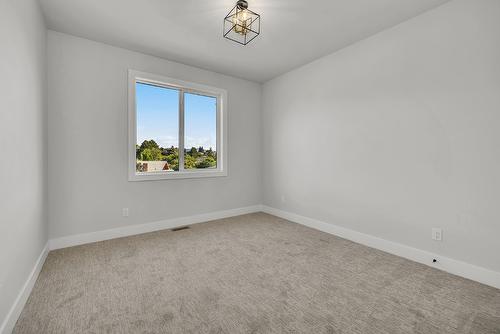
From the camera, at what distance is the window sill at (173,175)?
11.1 feet

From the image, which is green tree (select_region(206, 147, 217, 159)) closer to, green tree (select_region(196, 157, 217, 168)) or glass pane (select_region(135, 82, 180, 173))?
green tree (select_region(196, 157, 217, 168))

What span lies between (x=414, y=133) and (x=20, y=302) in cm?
380

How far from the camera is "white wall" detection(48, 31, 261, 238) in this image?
2.84m

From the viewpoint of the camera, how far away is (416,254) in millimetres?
2531

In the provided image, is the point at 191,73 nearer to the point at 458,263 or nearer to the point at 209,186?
the point at 209,186

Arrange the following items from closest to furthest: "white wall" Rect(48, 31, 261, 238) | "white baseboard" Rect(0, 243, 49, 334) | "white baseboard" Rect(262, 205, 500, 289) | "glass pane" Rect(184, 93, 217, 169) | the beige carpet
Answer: "white baseboard" Rect(0, 243, 49, 334) → the beige carpet → "white baseboard" Rect(262, 205, 500, 289) → "white wall" Rect(48, 31, 261, 238) → "glass pane" Rect(184, 93, 217, 169)

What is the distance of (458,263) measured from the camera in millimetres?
2252

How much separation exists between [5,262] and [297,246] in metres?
2.64

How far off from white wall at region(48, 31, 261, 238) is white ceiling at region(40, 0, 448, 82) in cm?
23

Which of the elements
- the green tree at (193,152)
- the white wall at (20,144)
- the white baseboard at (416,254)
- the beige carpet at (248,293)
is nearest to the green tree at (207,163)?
the green tree at (193,152)

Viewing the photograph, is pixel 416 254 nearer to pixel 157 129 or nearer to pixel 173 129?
pixel 173 129

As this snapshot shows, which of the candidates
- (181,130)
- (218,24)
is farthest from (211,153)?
(218,24)

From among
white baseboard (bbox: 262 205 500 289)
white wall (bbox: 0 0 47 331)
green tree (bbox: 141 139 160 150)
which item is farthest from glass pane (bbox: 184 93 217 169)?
white baseboard (bbox: 262 205 500 289)

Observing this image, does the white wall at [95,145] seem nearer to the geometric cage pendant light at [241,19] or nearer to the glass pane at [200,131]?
the glass pane at [200,131]
